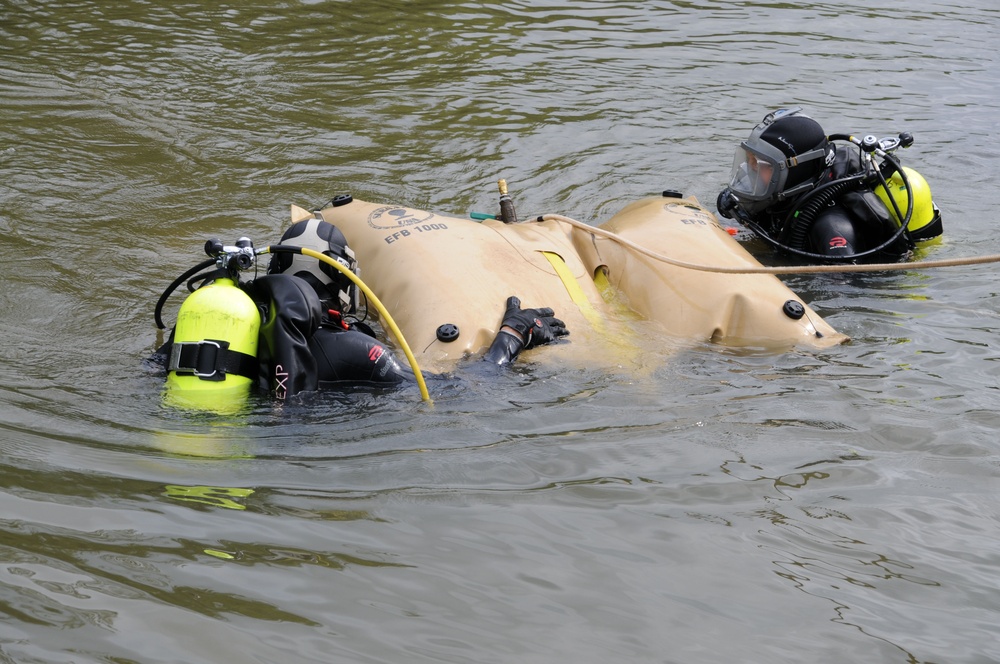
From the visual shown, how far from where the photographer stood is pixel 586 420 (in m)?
3.88

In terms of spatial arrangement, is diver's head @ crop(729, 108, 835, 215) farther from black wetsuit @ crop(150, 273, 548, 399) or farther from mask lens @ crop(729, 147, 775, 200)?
black wetsuit @ crop(150, 273, 548, 399)

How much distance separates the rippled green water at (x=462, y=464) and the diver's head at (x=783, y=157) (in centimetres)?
53

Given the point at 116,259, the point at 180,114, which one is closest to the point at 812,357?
the point at 116,259

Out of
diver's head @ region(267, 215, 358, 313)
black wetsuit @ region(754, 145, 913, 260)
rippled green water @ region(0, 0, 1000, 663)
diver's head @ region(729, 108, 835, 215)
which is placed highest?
diver's head @ region(729, 108, 835, 215)

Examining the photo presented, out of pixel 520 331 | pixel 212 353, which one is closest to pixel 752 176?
pixel 520 331

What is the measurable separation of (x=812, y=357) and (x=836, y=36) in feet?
24.5

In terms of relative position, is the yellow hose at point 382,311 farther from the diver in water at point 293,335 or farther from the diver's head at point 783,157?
the diver's head at point 783,157

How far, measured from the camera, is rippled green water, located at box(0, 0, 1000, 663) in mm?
2652

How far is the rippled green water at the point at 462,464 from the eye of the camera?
265cm

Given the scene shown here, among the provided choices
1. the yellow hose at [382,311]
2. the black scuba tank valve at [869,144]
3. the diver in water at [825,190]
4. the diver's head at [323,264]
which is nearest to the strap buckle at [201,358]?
the yellow hose at [382,311]

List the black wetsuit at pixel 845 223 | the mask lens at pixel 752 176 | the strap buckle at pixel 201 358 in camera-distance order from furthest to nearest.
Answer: the mask lens at pixel 752 176, the black wetsuit at pixel 845 223, the strap buckle at pixel 201 358

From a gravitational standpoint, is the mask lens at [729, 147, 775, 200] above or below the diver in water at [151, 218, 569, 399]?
above

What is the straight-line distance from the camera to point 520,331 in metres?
4.35

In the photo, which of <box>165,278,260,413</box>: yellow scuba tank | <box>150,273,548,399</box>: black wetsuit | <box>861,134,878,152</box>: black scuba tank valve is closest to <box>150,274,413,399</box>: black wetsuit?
<box>150,273,548,399</box>: black wetsuit
